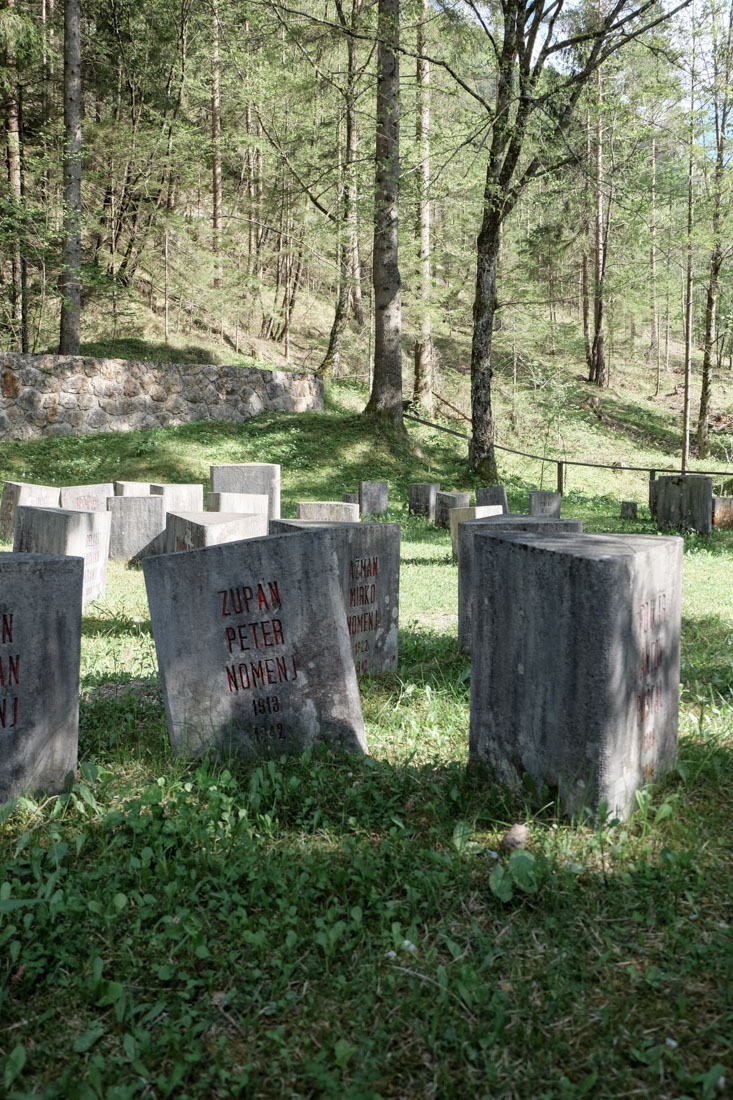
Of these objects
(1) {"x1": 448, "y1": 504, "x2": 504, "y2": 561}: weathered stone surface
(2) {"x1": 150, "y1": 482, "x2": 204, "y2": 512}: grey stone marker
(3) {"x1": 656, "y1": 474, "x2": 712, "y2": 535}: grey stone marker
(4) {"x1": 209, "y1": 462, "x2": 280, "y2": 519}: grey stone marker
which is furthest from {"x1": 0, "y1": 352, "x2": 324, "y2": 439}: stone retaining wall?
(3) {"x1": 656, "y1": 474, "x2": 712, "y2": 535}: grey stone marker

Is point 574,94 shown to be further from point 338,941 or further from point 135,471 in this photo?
point 338,941

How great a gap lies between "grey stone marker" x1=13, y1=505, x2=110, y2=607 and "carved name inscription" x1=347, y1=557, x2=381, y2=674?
305 centimetres

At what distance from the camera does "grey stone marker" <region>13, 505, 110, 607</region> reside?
299 inches

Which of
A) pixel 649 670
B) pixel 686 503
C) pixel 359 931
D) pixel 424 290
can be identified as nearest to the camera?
pixel 359 931

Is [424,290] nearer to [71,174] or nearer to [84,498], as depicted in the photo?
[71,174]

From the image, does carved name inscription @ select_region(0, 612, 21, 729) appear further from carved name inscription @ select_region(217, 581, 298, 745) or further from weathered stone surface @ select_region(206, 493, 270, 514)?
weathered stone surface @ select_region(206, 493, 270, 514)

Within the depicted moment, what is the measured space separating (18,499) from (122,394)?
835 cm

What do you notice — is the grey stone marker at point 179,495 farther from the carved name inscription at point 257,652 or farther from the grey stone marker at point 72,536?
the carved name inscription at point 257,652

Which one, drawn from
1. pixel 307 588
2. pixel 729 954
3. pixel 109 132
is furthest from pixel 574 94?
pixel 729 954

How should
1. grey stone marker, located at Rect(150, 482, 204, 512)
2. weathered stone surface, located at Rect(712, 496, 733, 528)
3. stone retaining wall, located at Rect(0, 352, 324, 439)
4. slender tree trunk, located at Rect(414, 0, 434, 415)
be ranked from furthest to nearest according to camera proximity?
slender tree trunk, located at Rect(414, 0, 434, 415)
stone retaining wall, located at Rect(0, 352, 324, 439)
weathered stone surface, located at Rect(712, 496, 733, 528)
grey stone marker, located at Rect(150, 482, 204, 512)

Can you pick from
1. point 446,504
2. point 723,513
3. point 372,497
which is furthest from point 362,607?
point 723,513

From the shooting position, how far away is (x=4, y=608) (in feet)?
11.5

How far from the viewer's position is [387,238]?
1777 cm

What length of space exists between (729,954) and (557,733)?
101cm
